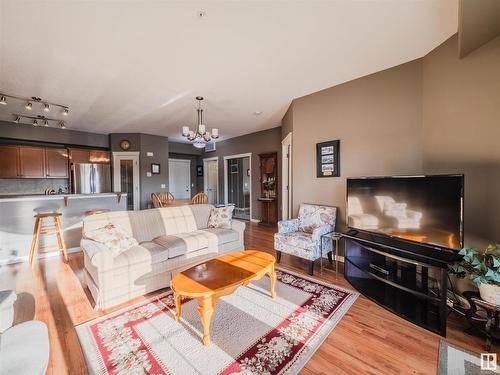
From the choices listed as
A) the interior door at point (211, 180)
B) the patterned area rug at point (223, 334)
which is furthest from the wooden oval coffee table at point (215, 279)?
the interior door at point (211, 180)

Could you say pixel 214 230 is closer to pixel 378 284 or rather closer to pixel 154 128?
pixel 378 284

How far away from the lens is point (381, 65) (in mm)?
2703

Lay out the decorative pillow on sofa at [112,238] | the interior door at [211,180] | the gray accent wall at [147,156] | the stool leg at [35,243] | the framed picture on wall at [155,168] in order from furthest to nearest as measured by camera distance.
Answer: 1. the interior door at [211,180]
2. the framed picture on wall at [155,168]
3. the gray accent wall at [147,156]
4. the stool leg at [35,243]
5. the decorative pillow on sofa at [112,238]

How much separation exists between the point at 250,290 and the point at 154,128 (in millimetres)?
4932

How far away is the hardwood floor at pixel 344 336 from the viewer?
4.85 feet

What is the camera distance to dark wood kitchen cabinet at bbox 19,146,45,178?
493 centimetres

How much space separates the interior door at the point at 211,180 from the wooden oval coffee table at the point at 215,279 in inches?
230

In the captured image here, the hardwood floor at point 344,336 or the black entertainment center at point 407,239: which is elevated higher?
the black entertainment center at point 407,239

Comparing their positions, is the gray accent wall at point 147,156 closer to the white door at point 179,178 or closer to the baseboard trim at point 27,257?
the white door at point 179,178

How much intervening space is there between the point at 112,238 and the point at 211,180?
590 centimetres

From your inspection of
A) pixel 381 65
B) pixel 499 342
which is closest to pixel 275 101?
pixel 381 65

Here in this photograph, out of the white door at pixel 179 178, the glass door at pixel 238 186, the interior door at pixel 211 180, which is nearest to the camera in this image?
the glass door at pixel 238 186

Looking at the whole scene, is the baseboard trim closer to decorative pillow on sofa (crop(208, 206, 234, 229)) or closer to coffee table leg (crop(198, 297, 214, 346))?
decorative pillow on sofa (crop(208, 206, 234, 229))

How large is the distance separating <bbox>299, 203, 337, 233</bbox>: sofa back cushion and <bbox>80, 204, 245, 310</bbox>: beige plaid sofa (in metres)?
1.01
